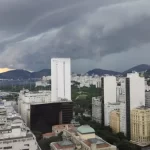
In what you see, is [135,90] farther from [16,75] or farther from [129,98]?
[16,75]

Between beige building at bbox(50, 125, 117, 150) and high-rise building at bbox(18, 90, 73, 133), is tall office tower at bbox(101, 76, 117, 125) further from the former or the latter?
beige building at bbox(50, 125, 117, 150)

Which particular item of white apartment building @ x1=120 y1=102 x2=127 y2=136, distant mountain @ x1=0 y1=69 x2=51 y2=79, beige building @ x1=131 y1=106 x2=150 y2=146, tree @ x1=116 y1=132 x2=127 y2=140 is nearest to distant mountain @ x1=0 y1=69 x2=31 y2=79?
distant mountain @ x1=0 y1=69 x2=51 y2=79

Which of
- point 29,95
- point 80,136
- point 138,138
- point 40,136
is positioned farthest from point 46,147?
point 29,95

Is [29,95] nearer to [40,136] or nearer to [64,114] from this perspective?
[64,114]

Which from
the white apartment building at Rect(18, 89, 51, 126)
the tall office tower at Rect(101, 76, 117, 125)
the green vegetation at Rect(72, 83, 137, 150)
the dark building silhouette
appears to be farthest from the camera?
the tall office tower at Rect(101, 76, 117, 125)

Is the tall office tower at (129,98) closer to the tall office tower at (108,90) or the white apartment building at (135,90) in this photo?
the white apartment building at (135,90)

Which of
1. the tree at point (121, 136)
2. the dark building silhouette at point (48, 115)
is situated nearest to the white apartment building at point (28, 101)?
the dark building silhouette at point (48, 115)

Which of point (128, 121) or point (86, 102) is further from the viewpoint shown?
point (86, 102)
